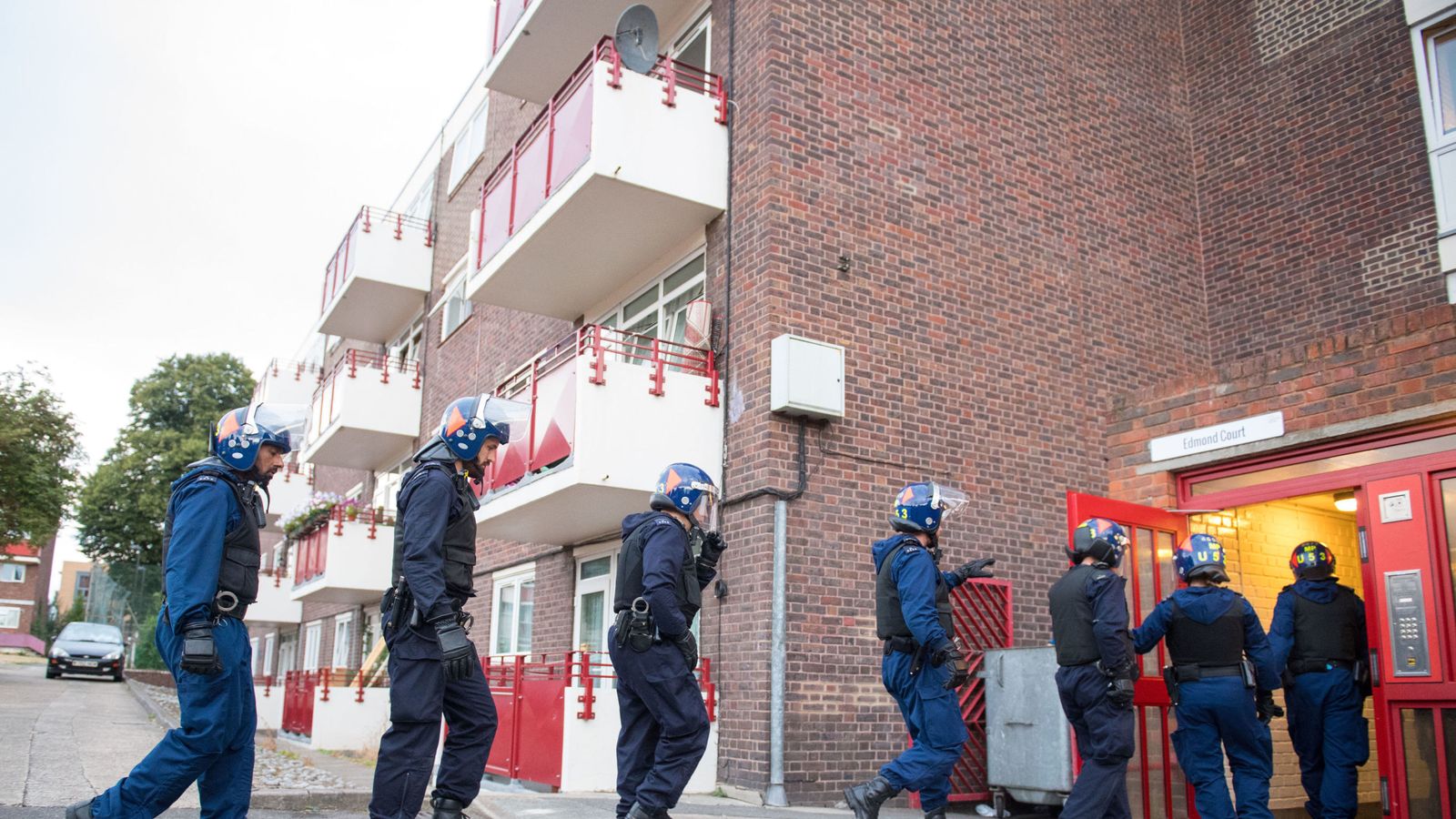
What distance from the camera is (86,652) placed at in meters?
31.4

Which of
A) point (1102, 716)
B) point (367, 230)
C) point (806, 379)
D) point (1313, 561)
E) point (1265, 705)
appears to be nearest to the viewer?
point (1102, 716)

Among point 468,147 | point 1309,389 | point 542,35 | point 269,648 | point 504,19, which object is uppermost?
point 468,147

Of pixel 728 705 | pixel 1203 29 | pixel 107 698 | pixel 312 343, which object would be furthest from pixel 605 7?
pixel 312 343

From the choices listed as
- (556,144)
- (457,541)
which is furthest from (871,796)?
Answer: (556,144)

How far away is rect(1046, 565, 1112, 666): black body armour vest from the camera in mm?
7367

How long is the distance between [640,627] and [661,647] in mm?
165

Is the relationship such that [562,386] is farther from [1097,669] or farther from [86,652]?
[86,652]

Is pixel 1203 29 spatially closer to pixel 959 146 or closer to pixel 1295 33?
pixel 1295 33

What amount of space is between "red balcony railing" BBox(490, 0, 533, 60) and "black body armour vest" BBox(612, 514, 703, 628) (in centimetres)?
963

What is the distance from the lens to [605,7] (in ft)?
45.1

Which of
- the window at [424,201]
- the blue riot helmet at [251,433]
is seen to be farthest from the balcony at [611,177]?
the window at [424,201]

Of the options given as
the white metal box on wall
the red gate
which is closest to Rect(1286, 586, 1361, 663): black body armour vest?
the white metal box on wall

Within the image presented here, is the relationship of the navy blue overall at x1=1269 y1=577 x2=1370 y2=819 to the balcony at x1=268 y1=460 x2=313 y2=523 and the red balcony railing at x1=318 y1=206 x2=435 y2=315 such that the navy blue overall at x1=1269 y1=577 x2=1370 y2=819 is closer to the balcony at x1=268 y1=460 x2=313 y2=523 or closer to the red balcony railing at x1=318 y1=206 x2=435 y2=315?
the red balcony railing at x1=318 y1=206 x2=435 y2=315

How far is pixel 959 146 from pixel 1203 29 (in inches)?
182
